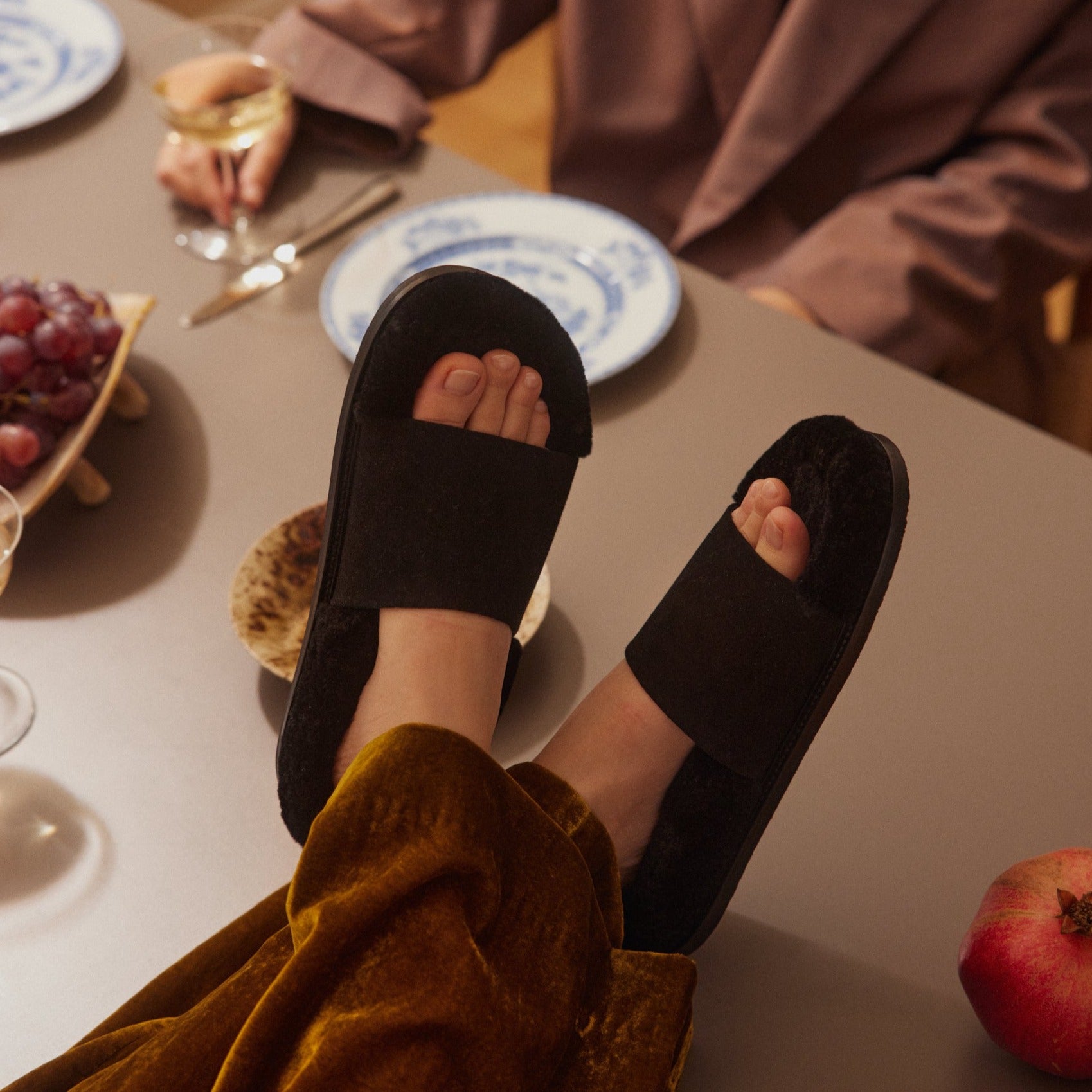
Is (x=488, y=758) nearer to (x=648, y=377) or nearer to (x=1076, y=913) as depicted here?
(x=1076, y=913)

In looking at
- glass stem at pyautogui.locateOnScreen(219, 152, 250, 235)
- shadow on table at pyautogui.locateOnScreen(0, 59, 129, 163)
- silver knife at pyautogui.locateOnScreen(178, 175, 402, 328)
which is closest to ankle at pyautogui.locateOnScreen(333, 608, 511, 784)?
silver knife at pyautogui.locateOnScreen(178, 175, 402, 328)

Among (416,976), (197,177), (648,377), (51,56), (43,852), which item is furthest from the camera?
(51,56)

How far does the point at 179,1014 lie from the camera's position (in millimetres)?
456

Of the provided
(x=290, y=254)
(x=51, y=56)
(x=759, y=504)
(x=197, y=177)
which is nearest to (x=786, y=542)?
(x=759, y=504)

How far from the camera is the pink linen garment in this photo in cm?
98

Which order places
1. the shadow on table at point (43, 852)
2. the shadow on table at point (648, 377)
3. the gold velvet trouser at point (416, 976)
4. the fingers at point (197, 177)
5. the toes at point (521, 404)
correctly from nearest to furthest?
the gold velvet trouser at point (416, 976)
the shadow on table at point (43, 852)
the toes at point (521, 404)
the shadow on table at point (648, 377)
the fingers at point (197, 177)

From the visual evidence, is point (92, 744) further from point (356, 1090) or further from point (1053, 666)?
point (1053, 666)

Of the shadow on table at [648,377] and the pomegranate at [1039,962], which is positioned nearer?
the pomegranate at [1039,962]

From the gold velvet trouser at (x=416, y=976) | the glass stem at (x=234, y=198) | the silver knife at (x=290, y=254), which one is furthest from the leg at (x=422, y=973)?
the glass stem at (x=234, y=198)

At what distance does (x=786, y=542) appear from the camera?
0.59 metres

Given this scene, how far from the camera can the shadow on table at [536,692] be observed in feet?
1.97

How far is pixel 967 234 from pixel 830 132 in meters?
0.19

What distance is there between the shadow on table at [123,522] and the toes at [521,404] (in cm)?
21

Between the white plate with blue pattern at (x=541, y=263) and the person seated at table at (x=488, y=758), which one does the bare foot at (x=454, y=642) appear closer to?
the person seated at table at (x=488, y=758)
